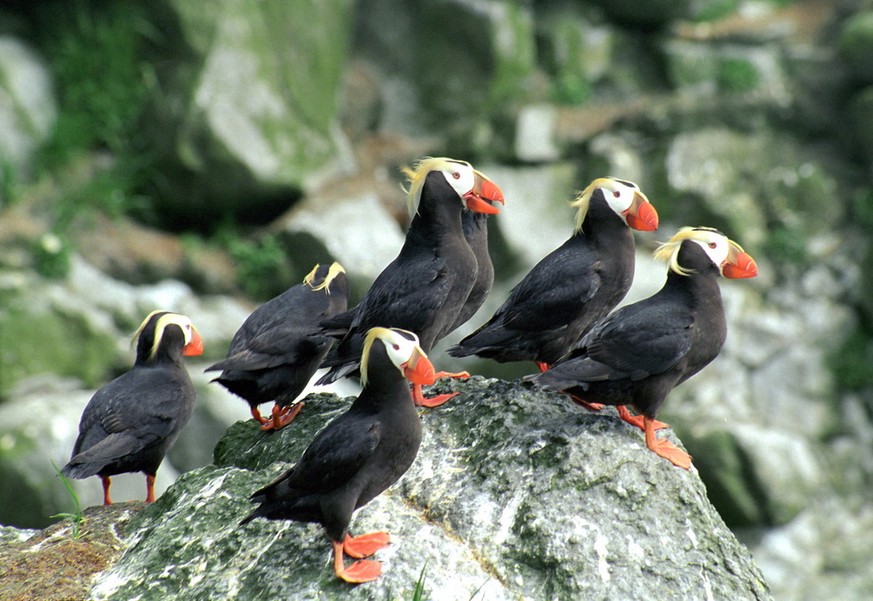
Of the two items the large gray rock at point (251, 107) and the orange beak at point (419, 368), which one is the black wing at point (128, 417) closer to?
the orange beak at point (419, 368)

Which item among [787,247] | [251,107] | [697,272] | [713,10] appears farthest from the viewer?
[713,10]

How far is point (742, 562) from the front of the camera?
167 inches

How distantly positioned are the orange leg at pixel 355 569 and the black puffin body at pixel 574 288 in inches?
46.0

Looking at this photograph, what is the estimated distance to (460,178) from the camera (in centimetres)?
492

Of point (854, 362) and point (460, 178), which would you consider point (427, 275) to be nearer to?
point (460, 178)

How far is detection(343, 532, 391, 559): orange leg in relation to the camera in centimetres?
396

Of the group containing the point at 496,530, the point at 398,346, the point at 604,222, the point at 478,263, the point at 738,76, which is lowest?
the point at 738,76

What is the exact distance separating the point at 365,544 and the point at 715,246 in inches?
74.8

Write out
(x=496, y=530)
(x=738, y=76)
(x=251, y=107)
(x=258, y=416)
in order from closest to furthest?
(x=496, y=530)
(x=258, y=416)
(x=251, y=107)
(x=738, y=76)

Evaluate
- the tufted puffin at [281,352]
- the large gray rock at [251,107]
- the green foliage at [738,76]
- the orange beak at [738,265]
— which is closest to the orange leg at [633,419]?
the orange beak at [738,265]

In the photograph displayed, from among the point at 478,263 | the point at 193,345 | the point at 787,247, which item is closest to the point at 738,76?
the point at 787,247

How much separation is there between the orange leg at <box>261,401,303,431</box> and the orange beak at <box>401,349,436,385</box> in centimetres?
148

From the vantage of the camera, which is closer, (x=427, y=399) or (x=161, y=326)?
(x=427, y=399)

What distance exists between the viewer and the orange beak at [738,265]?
15.0 feet
